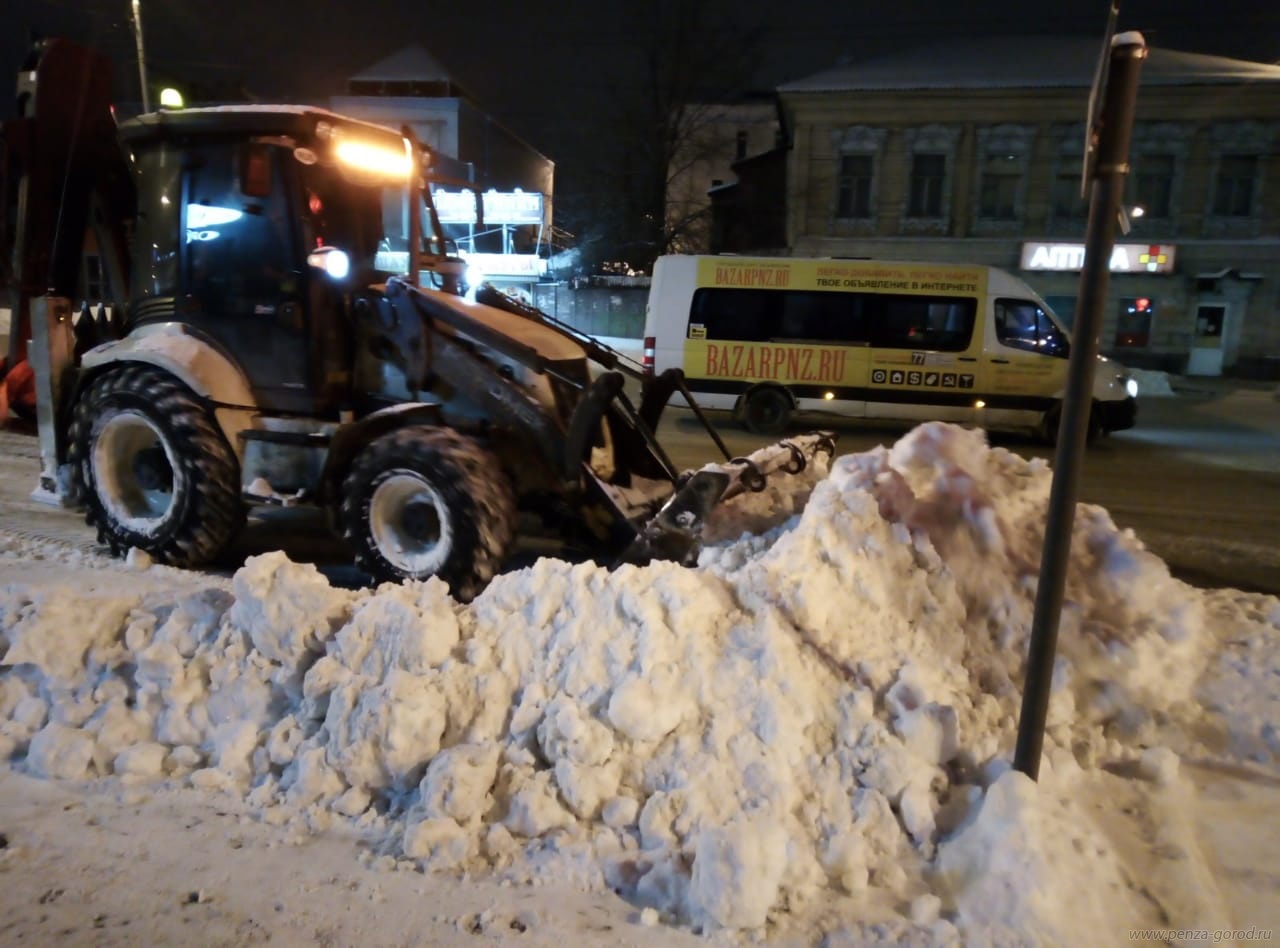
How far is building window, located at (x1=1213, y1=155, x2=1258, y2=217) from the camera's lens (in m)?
28.7

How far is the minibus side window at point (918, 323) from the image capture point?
14.3m

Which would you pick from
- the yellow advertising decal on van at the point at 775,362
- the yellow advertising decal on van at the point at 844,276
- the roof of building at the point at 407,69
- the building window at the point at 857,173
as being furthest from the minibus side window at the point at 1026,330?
the roof of building at the point at 407,69

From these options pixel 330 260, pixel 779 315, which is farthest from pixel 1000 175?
pixel 330 260

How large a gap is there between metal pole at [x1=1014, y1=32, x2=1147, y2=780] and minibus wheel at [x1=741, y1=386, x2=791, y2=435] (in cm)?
1166

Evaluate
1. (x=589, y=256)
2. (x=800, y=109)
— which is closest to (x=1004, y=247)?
(x=800, y=109)

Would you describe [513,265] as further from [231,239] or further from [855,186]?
[231,239]

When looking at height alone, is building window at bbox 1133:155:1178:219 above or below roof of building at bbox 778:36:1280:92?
below

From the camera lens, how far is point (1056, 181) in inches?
1172

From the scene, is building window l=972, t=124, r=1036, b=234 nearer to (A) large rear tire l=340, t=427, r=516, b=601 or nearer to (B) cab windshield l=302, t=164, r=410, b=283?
(B) cab windshield l=302, t=164, r=410, b=283

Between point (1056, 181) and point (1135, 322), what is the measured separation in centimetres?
531

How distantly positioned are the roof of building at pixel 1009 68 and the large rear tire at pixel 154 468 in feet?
92.0

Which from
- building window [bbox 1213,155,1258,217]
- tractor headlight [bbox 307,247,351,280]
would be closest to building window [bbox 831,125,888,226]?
building window [bbox 1213,155,1258,217]

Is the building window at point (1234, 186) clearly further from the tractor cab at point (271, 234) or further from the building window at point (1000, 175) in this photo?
the tractor cab at point (271, 234)

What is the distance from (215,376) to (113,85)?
3.05 metres
